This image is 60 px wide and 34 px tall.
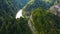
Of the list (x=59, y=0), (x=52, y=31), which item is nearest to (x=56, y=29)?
(x=52, y=31)

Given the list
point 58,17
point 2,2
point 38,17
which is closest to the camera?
point 38,17

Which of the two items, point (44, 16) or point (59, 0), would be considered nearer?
point (44, 16)

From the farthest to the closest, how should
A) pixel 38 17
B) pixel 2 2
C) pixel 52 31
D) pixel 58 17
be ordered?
pixel 2 2 → pixel 58 17 → pixel 38 17 → pixel 52 31

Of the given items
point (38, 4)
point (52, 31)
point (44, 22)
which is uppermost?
point (38, 4)

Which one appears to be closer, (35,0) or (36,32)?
(36,32)

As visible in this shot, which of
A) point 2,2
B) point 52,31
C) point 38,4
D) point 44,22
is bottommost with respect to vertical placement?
point 52,31

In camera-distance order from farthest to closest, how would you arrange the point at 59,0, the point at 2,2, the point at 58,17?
the point at 59,0
the point at 2,2
the point at 58,17

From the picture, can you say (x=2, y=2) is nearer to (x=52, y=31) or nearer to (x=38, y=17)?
(x=38, y=17)

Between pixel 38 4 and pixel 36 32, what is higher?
pixel 38 4

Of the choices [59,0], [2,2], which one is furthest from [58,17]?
[59,0]

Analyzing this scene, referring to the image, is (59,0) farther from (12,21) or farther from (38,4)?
(12,21)
